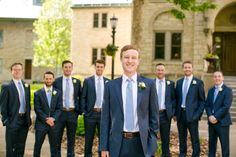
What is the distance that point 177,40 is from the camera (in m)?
24.5

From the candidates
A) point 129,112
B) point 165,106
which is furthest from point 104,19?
point 129,112

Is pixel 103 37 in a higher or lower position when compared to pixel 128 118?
higher

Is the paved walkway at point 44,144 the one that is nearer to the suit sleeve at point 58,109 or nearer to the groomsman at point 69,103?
the groomsman at point 69,103

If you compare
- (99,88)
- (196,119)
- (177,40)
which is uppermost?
(177,40)

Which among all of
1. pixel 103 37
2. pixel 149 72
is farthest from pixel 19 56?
pixel 149 72

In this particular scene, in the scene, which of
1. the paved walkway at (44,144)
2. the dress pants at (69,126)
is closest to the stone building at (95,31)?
the paved walkway at (44,144)

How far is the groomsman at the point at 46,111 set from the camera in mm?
8406

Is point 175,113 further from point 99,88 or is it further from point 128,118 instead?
point 128,118

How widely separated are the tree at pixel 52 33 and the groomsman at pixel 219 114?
34.1m

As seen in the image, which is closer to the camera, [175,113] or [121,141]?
[121,141]

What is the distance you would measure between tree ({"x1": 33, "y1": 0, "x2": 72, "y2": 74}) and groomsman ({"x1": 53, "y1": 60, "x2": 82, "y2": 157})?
33.3 meters

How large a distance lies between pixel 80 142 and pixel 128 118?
6734mm

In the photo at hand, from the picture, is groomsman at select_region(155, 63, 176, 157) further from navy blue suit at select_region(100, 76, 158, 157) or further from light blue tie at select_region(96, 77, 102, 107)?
navy blue suit at select_region(100, 76, 158, 157)

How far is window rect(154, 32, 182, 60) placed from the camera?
24438 mm
